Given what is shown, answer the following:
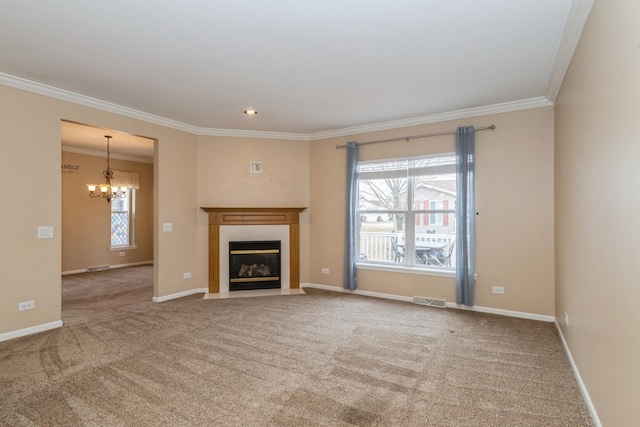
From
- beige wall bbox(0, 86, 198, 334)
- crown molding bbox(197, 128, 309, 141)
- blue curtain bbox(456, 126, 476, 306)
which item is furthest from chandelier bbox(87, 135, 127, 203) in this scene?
blue curtain bbox(456, 126, 476, 306)

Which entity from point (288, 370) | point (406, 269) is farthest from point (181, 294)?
point (406, 269)

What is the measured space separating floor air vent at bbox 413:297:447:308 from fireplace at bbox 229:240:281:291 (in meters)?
2.31

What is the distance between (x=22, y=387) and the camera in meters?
2.45

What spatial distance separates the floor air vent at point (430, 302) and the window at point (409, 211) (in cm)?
47

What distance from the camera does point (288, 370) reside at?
8.95 feet

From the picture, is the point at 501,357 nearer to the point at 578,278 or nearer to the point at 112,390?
the point at 578,278

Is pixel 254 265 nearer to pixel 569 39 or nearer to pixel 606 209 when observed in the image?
pixel 606 209

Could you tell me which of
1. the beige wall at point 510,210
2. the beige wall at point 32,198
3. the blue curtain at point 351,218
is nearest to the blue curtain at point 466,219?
the beige wall at point 510,210

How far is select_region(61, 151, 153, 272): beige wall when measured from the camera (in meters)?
7.00

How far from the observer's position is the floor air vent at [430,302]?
461cm

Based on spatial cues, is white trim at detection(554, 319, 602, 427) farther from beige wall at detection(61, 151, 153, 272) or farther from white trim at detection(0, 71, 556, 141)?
beige wall at detection(61, 151, 153, 272)

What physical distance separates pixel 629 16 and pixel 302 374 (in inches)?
118

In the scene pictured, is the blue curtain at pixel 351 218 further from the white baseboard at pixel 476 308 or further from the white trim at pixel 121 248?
the white trim at pixel 121 248

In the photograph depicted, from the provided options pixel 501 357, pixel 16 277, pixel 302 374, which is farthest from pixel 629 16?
pixel 16 277
